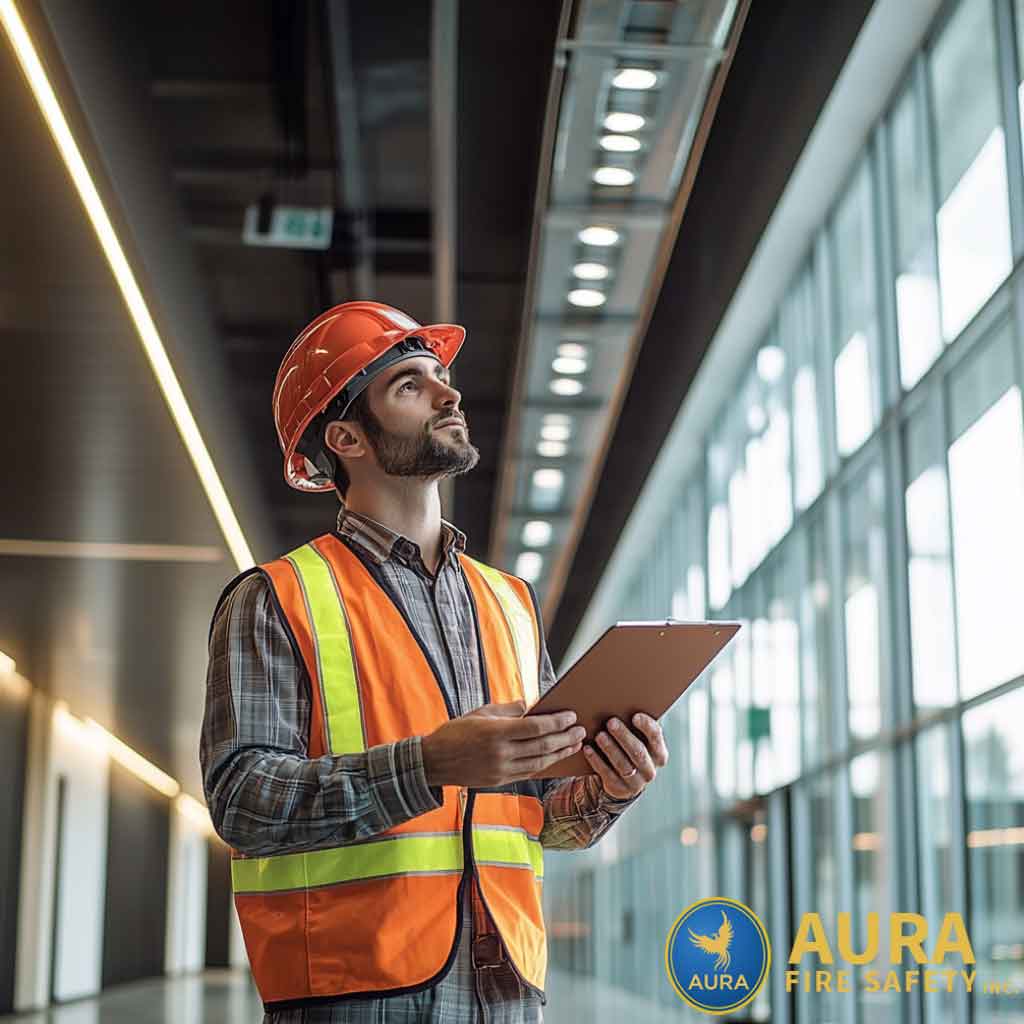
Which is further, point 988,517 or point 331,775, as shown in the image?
point 988,517

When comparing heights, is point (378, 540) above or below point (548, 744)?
above

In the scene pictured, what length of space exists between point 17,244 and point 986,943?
5.39 metres

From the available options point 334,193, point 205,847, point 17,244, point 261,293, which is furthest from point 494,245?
point 205,847

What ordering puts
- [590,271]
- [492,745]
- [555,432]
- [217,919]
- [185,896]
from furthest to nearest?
[217,919] < [185,896] < [555,432] < [590,271] < [492,745]

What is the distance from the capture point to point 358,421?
2.41 meters

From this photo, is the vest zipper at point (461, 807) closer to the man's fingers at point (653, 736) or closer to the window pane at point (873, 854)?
the man's fingers at point (653, 736)

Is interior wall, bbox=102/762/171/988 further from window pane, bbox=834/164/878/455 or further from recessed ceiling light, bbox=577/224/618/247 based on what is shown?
recessed ceiling light, bbox=577/224/618/247

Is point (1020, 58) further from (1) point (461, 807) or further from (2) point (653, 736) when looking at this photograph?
(1) point (461, 807)

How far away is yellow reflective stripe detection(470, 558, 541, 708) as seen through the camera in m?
2.32

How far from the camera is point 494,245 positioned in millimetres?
8781

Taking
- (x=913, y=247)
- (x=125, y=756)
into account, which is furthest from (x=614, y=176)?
(x=125, y=756)

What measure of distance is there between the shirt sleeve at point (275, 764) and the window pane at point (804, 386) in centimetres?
860

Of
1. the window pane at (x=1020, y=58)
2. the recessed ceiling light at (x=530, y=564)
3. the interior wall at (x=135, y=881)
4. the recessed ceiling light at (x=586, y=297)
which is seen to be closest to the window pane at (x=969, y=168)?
the window pane at (x=1020, y=58)

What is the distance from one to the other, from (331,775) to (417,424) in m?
0.67
